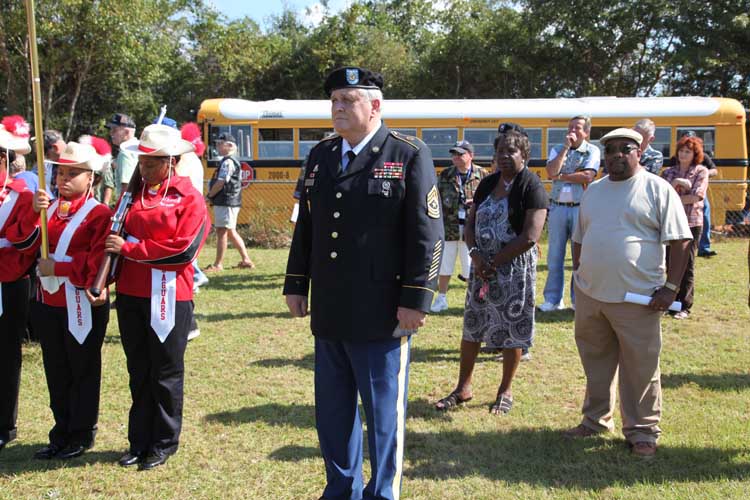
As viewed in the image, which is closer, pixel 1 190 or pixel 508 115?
pixel 1 190

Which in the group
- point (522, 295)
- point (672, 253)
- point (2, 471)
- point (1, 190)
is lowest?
point (2, 471)

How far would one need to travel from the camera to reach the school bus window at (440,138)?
51.2 ft

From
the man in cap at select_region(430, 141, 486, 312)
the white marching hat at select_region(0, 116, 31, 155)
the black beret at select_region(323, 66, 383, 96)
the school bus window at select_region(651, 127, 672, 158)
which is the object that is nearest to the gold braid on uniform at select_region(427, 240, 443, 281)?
the black beret at select_region(323, 66, 383, 96)

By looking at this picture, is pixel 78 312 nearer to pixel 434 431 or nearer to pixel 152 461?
pixel 152 461

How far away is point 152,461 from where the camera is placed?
4066mm

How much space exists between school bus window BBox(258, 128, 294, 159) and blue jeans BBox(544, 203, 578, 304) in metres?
9.34

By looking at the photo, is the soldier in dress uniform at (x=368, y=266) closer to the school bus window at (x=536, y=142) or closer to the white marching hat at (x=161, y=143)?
the white marching hat at (x=161, y=143)

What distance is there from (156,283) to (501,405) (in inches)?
101

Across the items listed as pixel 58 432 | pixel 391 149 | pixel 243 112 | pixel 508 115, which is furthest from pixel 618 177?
pixel 243 112

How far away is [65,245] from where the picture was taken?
404cm

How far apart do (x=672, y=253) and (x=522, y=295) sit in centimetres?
114

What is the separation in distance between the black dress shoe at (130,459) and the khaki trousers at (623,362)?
2863mm

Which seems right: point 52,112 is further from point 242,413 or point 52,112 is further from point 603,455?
point 603,455

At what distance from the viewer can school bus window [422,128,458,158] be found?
1561 cm
